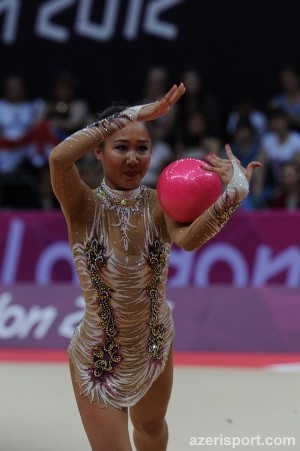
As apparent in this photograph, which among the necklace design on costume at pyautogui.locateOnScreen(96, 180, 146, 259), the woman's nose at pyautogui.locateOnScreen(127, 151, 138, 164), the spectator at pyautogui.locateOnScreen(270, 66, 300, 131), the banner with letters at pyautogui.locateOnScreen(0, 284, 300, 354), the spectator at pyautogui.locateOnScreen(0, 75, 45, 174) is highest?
the woman's nose at pyautogui.locateOnScreen(127, 151, 138, 164)

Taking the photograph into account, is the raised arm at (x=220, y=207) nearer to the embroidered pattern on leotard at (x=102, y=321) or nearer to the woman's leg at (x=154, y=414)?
the embroidered pattern on leotard at (x=102, y=321)

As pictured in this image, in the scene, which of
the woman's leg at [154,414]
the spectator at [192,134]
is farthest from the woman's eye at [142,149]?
the spectator at [192,134]

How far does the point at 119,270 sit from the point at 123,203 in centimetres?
29

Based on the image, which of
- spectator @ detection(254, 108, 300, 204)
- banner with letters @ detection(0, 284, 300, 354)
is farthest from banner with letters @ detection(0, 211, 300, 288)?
spectator @ detection(254, 108, 300, 204)

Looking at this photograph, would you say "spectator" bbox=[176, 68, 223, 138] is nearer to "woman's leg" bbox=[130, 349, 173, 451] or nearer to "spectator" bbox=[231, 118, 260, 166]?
"spectator" bbox=[231, 118, 260, 166]

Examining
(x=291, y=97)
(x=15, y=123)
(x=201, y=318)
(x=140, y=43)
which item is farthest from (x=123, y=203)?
(x=140, y=43)

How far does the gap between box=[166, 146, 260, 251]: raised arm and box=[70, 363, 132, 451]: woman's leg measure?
765 millimetres

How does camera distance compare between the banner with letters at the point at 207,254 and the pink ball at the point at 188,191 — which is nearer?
the pink ball at the point at 188,191

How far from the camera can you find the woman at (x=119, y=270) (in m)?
3.79

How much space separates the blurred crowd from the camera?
9617mm

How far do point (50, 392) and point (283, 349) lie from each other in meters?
1.96

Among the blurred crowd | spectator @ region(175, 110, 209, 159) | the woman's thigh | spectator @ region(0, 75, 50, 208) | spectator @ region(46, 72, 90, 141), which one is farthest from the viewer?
spectator @ region(46, 72, 90, 141)

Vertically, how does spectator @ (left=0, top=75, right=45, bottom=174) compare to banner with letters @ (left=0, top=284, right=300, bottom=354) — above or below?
above

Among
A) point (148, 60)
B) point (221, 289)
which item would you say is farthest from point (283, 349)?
point (148, 60)
